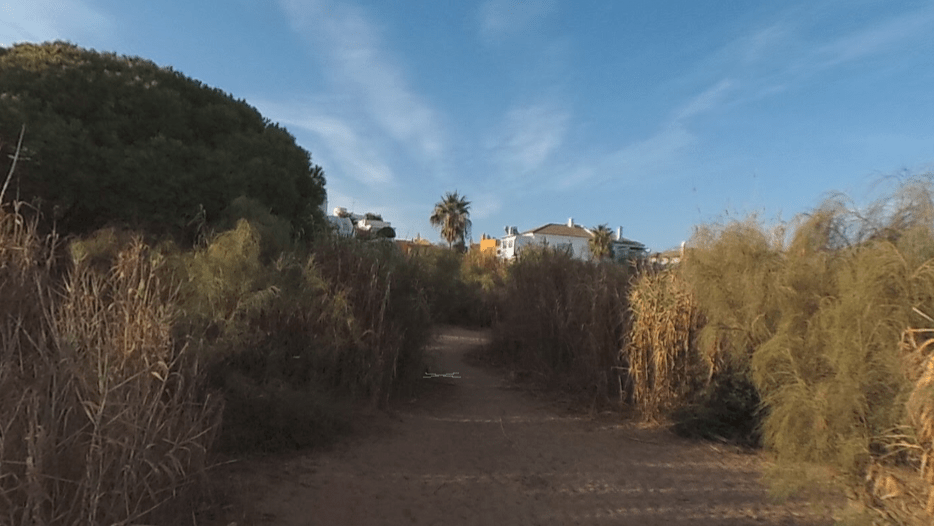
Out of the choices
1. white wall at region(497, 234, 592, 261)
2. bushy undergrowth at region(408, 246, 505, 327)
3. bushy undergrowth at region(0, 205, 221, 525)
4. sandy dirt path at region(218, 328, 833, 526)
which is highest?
white wall at region(497, 234, 592, 261)

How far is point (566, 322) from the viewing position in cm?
1038

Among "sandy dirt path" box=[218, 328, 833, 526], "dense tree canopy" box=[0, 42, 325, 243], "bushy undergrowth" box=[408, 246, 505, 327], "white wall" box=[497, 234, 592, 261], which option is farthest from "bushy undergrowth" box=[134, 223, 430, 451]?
"white wall" box=[497, 234, 592, 261]

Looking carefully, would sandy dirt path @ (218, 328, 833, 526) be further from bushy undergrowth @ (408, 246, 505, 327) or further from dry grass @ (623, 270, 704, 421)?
bushy undergrowth @ (408, 246, 505, 327)

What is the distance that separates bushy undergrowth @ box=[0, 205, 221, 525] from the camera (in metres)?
2.44

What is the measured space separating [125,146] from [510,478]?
26.6 feet

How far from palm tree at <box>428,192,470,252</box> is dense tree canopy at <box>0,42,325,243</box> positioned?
27.9 metres

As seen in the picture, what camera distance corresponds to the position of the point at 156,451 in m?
3.24

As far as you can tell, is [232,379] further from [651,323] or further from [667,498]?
[651,323]

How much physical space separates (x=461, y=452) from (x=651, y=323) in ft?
10.6

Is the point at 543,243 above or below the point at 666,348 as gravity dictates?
above

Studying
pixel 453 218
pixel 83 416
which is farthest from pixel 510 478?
pixel 453 218

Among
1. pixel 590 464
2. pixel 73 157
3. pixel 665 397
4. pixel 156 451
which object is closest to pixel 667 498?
pixel 590 464

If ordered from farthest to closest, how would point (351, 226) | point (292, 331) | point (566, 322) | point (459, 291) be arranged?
1. point (459, 291)
2. point (351, 226)
3. point (566, 322)
4. point (292, 331)

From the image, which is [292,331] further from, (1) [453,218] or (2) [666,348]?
(1) [453,218]
